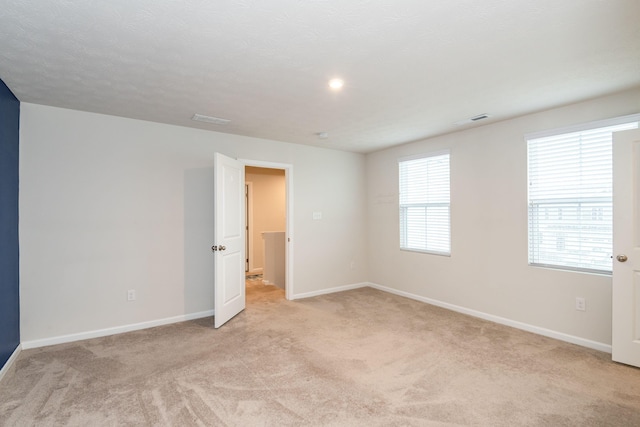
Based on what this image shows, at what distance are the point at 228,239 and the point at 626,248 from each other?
3968mm

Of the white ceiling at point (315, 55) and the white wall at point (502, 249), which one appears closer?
the white ceiling at point (315, 55)

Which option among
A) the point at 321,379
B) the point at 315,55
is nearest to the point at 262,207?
the point at 321,379

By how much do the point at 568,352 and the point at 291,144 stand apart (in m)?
4.13

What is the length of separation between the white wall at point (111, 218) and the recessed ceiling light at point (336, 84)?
6.78 ft

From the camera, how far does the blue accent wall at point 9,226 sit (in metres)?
2.63

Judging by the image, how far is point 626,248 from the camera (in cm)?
265

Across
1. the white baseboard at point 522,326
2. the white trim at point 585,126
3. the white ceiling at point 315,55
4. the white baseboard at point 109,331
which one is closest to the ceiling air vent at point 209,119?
the white ceiling at point 315,55

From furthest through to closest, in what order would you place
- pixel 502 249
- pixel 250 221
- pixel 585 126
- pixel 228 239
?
pixel 250 221 < pixel 228 239 < pixel 502 249 < pixel 585 126

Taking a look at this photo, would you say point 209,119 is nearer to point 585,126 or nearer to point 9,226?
point 9,226

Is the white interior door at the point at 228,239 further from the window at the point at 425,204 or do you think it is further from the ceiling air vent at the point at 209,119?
the window at the point at 425,204

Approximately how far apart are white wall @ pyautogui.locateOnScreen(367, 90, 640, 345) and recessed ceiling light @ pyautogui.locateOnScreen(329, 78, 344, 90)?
7.38 feet

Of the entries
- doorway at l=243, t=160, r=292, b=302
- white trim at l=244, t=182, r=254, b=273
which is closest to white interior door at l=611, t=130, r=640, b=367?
doorway at l=243, t=160, r=292, b=302

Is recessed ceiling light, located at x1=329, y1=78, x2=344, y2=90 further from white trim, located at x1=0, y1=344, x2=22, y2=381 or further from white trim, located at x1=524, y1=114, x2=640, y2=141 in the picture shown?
white trim, located at x1=0, y1=344, x2=22, y2=381

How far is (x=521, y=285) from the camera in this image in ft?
11.7
